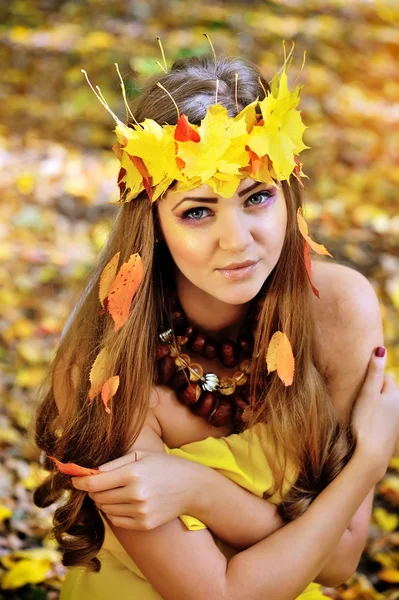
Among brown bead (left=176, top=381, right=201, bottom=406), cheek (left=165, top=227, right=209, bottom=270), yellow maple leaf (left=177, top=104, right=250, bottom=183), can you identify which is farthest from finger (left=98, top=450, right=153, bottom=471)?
yellow maple leaf (left=177, top=104, right=250, bottom=183)

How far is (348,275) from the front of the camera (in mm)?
2332

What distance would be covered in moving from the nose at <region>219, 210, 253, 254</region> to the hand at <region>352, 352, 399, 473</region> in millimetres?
570

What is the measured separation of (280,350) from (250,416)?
23 cm

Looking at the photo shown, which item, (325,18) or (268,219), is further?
(325,18)

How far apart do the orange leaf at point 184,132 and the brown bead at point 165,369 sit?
62 centimetres

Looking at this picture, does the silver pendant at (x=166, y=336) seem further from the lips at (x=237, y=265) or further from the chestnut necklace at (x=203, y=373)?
the lips at (x=237, y=265)

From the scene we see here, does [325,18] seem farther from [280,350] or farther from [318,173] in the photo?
[280,350]

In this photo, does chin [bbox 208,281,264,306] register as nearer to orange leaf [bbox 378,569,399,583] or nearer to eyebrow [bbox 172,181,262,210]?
eyebrow [bbox 172,181,262,210]

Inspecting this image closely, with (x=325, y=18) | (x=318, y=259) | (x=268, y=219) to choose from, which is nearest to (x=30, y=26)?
(x=325, y=18)

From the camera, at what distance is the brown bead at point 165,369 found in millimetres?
2197

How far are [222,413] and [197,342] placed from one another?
20 cm

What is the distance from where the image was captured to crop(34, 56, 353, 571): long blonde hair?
2.05 metres

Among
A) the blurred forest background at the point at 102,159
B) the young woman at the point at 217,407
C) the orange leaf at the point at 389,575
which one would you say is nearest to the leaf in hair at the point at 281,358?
the young woman at the point at 217,407

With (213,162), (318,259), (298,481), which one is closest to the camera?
(213,162)
